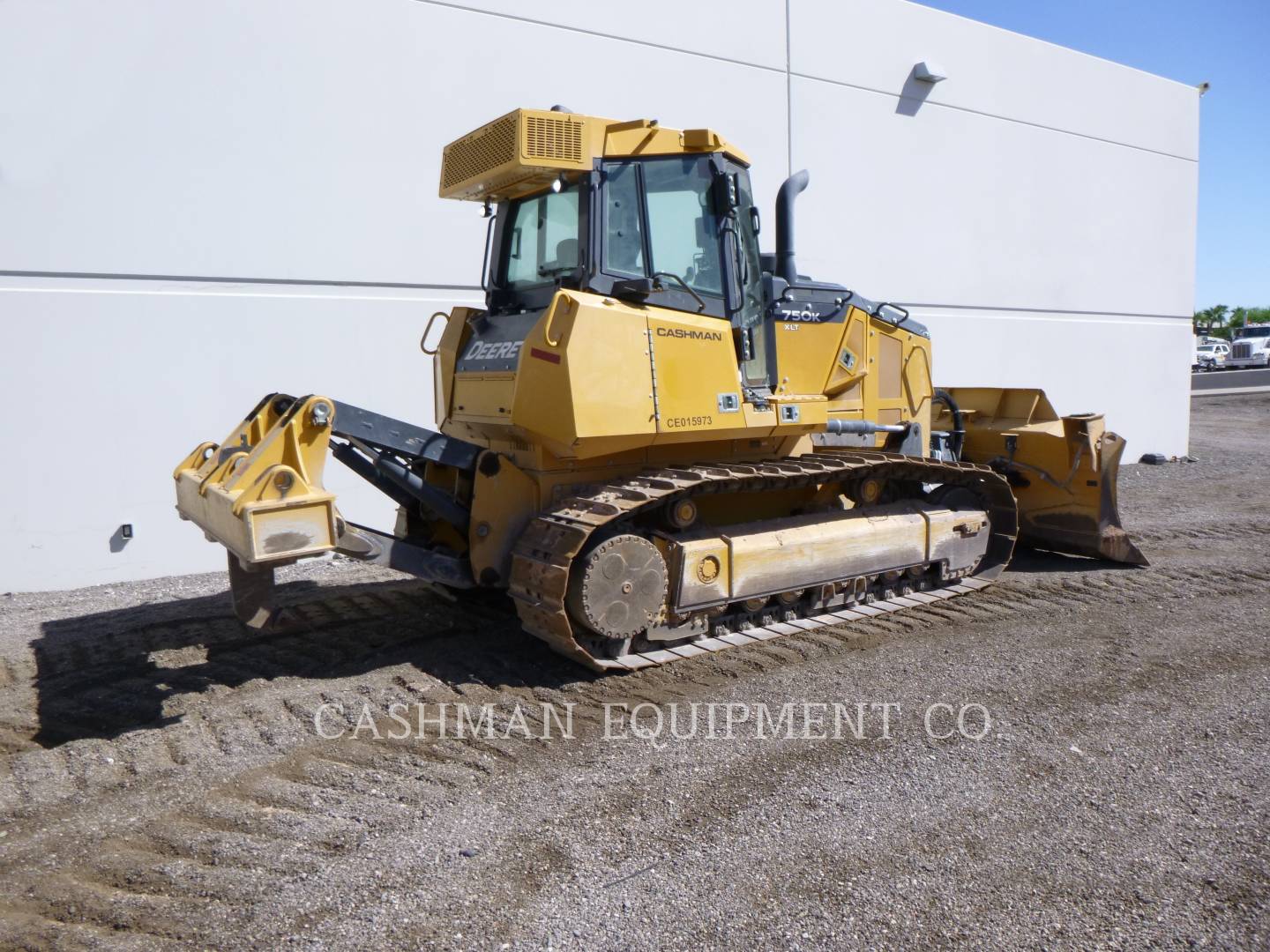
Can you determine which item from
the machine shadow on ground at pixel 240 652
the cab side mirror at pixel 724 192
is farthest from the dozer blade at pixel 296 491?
the cab side mirror at pixel 724 192

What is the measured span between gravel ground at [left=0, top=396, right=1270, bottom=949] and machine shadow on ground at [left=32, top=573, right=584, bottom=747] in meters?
0.03

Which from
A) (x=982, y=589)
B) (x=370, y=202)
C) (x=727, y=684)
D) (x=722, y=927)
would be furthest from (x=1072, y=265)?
(x=722, y=927)

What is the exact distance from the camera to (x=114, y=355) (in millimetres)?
7457

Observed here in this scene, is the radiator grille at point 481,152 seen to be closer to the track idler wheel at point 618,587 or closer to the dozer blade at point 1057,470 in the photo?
the track idler wheel at point 618,587

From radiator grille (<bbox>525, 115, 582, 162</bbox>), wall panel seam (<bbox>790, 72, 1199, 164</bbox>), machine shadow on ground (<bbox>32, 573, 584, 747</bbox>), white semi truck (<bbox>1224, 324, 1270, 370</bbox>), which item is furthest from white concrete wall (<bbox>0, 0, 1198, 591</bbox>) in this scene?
white semi truck (<bbox>1224, 324, 1270, 370</bbox>)

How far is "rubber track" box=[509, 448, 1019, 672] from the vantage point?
494 centimetres

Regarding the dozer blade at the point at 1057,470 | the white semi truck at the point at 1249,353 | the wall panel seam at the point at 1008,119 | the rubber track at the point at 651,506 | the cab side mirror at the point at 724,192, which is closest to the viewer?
the rubber track at the point at 651,506

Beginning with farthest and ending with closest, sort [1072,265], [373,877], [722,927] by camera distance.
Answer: [1072,265] → [373,877] → [722,927]

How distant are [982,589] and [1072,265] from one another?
9.04 m

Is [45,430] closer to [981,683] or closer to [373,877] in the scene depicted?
[373,877]

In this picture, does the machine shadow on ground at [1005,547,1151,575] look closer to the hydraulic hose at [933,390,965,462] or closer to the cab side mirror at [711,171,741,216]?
the hydraulic hose at [933,390,965,462]

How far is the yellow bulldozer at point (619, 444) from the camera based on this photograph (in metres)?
4.95

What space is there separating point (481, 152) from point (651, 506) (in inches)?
87.3

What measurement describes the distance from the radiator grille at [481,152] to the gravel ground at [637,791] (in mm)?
2768
